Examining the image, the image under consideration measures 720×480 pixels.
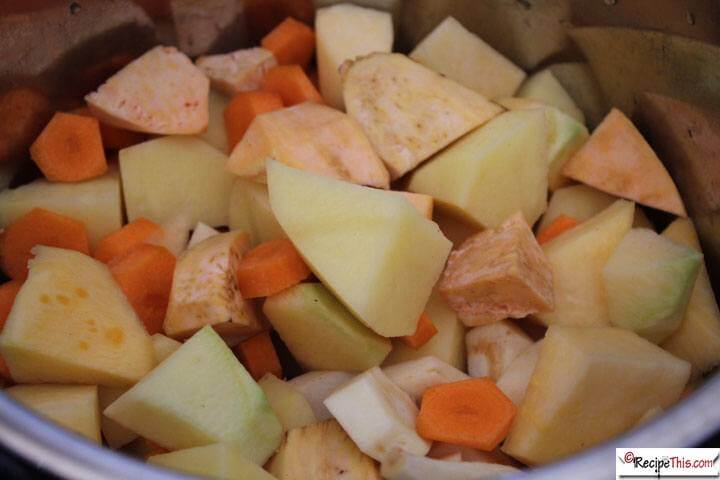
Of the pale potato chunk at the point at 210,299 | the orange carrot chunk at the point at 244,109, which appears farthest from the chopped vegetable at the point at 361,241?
the orange carrot chunk at the point at 244,109

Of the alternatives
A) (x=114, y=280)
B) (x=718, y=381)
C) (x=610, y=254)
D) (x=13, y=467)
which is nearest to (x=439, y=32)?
(x=610, y=254)

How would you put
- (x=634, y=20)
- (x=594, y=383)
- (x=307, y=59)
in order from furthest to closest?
(x=307, y=59), (x=634, y=20), (x=594, y=383)

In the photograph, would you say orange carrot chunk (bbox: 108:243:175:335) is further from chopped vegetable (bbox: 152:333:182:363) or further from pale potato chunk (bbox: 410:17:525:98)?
pale potato chunk (bbox: 410:17:525:98)

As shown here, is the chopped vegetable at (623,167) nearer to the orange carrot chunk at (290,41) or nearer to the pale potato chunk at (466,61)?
the pale potato chunk at (466,61)

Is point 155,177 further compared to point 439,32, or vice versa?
point 439,32

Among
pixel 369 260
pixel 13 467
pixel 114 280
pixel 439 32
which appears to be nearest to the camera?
pixel 13 467

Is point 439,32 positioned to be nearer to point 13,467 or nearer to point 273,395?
point 273,395

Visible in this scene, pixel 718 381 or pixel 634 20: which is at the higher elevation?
pixel 634 20

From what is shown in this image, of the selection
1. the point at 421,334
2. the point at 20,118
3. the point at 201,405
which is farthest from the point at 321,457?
the point at 20,118
